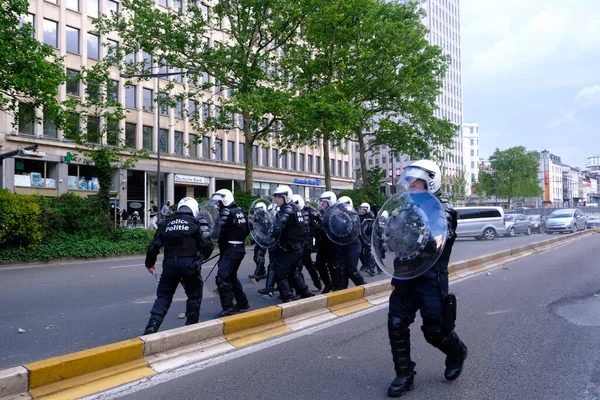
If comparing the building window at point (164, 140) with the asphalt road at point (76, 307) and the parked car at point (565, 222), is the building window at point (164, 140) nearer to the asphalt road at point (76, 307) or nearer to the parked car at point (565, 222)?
the asphalt road at point (76, 307)

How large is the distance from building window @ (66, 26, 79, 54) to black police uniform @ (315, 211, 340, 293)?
28.9 metres

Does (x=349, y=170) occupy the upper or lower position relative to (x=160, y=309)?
upper

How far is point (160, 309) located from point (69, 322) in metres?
2.08

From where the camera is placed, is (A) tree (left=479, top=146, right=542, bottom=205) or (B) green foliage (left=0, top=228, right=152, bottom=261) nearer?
(B) green foliage (left=0, top=228, right=152, bottom=261)

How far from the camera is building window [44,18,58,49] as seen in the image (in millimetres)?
30922

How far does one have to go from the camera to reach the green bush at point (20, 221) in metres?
15.1

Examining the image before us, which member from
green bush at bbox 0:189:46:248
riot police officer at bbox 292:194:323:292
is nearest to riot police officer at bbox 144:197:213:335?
riot police officer at bbox 292:194:323:292

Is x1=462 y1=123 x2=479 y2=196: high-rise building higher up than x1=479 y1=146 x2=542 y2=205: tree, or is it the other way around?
x1=462 y1=123 x2=479 y2=196: high-rise building

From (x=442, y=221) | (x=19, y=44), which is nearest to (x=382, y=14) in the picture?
(x=19, y=44)

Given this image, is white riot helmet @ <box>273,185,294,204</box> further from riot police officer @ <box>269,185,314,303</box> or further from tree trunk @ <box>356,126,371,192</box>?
tree trunk @ <box>356,126,371,192</box>

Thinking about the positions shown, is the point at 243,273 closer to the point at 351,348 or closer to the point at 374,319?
Result: the point at 374,319

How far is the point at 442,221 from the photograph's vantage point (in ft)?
13.9

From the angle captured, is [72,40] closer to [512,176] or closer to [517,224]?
[517,224]

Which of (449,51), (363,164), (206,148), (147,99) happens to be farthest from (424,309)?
(449,51)
